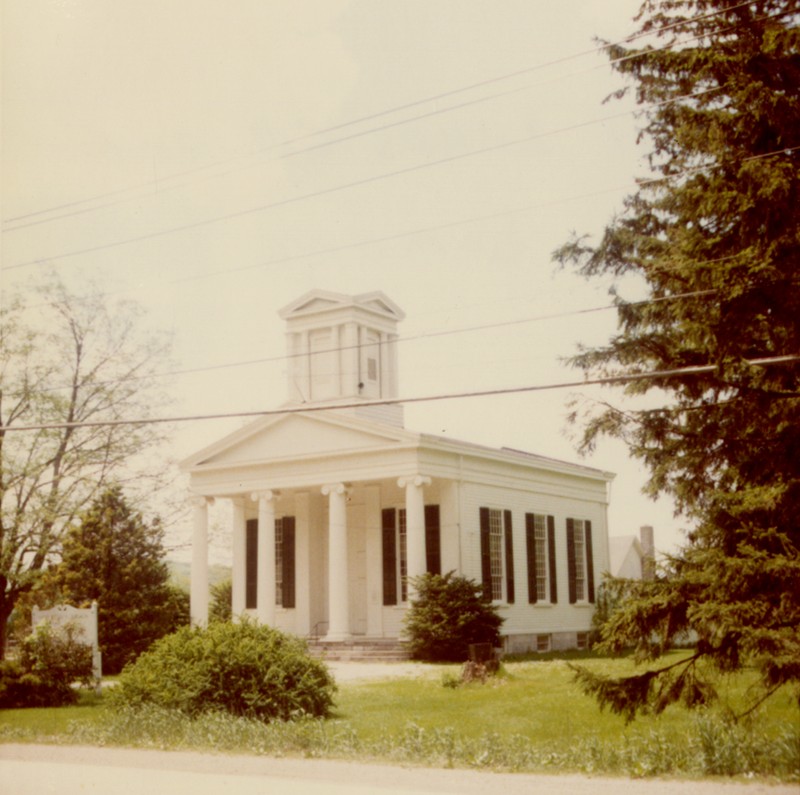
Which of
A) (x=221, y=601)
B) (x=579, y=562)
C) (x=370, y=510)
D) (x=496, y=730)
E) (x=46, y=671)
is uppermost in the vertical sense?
(x=370, y=510)

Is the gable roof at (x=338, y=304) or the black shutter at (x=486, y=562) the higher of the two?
the gable roof at (x=338, y=304)

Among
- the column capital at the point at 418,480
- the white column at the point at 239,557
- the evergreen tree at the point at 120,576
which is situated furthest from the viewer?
the white column at the point at 239,557

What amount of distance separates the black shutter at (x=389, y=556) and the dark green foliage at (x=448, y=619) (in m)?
1.85

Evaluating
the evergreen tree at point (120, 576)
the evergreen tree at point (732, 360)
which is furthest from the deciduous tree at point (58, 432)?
the evergreen tree at point (732, 360)

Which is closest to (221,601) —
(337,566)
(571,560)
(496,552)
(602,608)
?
(337,566)

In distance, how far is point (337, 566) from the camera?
1912cm

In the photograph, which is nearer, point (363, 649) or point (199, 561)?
point (363, 649)

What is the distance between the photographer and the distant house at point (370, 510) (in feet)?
52.5

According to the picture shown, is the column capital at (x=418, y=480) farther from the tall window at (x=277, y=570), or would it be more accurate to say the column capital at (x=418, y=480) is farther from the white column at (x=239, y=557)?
the white column at (x=239, y=557)

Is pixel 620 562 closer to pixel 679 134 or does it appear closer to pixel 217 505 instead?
pixel 679 134

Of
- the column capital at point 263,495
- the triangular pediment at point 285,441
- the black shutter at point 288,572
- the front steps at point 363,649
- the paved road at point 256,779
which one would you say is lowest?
the paved road at point 256,779

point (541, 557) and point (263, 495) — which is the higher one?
point (263, 495)

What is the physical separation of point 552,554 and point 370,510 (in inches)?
176

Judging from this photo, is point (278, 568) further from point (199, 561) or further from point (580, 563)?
point (580, 563)
